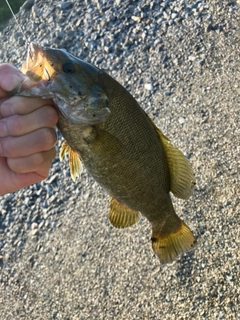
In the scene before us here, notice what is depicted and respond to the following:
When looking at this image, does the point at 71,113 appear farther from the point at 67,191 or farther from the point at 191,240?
A: the point at 67,191

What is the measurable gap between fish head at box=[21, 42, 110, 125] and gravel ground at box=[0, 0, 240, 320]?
82.2 inches

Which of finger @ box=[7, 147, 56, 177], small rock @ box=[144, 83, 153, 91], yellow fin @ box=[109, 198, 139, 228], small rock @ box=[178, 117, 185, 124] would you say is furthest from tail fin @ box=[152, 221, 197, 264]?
small rock @ box=[144, 83, 153, 91]

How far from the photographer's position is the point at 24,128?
2.06 metres

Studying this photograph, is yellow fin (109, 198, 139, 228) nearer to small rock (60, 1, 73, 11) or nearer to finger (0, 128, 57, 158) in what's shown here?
finger (0, 128, 57, 158)

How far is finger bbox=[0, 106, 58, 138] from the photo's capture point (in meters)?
2.00

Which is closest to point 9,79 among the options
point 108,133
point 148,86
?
point 108,133

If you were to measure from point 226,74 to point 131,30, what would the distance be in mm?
1797

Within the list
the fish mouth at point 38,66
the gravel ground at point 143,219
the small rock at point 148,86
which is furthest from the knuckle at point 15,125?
the small rock at point 148,86

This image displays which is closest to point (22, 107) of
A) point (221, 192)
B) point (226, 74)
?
point (221, 192)

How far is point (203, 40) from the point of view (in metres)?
5.22

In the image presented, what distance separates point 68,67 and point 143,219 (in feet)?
7.66

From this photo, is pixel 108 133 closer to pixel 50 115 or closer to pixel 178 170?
pixel 50 115

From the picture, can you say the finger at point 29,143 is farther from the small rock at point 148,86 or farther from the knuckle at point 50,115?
the small rock at point 148,86

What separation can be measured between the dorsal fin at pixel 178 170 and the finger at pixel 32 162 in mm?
561
